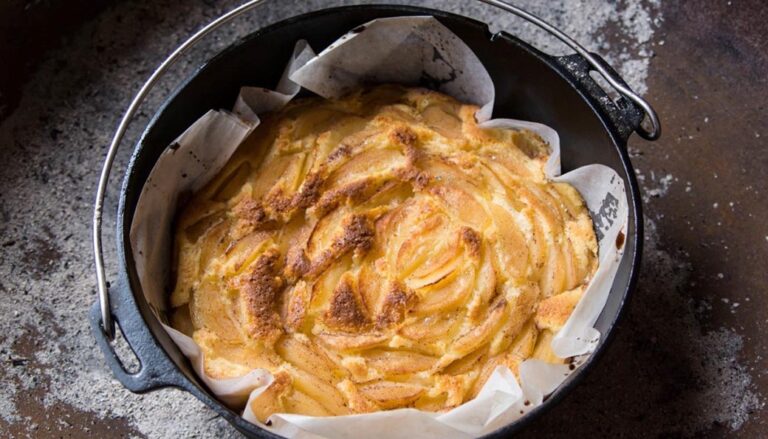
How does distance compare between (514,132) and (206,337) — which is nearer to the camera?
(206,337)

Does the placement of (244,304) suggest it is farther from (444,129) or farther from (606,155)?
(606,155)

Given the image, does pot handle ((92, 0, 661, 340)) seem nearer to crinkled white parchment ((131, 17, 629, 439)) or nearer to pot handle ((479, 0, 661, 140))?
pot handle ((479, 0, 661, 140))

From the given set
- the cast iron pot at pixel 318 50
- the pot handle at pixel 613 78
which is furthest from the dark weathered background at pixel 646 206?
the pot handle at pixel 613 78

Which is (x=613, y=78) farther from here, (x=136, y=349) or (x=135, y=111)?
(x=136, y=349)

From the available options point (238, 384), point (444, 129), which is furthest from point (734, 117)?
point (238, 384)

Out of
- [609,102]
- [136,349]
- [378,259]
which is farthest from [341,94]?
[136,349]

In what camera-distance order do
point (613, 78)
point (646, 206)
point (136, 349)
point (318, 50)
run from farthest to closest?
point (646, 206) < point (318, 50) < point (613, 78) < point (136, 349)
